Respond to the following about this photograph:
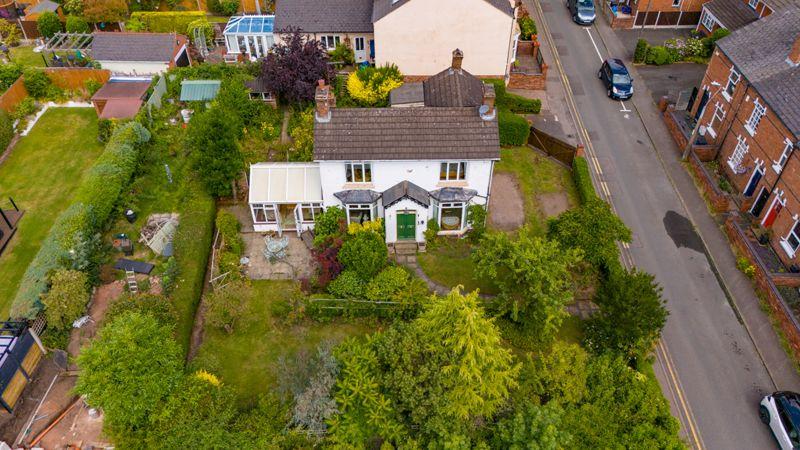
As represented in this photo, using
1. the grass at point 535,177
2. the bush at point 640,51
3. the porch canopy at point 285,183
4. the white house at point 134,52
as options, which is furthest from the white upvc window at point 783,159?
the white house at point 134,52

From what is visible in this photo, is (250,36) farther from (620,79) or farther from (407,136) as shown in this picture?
(620,79)

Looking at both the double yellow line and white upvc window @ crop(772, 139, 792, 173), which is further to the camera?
white upvc window @ crop(772, 139, 792, 173)

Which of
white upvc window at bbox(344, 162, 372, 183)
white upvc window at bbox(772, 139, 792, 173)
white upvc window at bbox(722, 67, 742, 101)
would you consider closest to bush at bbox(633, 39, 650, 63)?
white upvc window at bbox(722, 67, 742, 101)

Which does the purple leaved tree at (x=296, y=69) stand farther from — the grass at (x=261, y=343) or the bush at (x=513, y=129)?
the grass at (x=261, y=343)

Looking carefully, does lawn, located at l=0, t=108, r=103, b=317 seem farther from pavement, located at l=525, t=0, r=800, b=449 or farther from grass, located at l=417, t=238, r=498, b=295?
pavement, located at l=525, t=0, r=800, b=449

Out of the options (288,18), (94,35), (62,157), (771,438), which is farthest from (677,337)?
(94,35)

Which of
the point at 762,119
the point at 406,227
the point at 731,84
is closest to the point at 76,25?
the point at 406,227

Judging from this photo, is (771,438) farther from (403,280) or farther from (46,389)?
(46,389)
